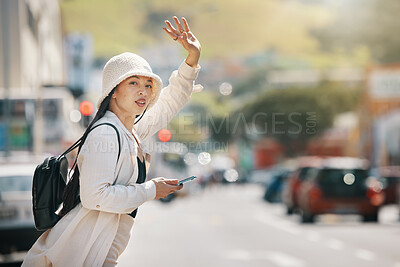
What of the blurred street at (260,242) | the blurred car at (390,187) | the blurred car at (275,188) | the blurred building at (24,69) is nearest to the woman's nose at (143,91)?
the blurred street at (260,242)

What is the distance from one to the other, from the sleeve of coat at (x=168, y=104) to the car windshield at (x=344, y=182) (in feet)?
59.3

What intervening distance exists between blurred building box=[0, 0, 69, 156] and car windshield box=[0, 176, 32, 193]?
13565 millimetres

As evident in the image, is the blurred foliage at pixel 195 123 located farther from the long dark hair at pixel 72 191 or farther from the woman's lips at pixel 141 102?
the long dark hair at pixel 72 191

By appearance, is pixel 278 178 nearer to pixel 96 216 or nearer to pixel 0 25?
pixel 0 25

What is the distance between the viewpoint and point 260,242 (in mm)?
16312

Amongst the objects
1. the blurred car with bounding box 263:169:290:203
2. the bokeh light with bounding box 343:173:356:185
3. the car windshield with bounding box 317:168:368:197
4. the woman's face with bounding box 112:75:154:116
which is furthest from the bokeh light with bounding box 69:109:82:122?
the woman's face with bounding box 112:75:154:116

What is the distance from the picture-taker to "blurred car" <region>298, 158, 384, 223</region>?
853 inches

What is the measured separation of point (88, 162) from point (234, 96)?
12639cm

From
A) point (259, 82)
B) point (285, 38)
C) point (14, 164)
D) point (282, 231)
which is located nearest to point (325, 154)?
point (259, 82)

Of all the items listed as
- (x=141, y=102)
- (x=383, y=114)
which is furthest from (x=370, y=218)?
(x=383, y=114)

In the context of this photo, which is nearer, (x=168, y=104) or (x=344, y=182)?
(x=168, y=104)

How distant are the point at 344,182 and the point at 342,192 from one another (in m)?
0.31

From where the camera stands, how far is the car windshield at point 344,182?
71.3 ft

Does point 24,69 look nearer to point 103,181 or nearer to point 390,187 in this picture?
point 390,187
